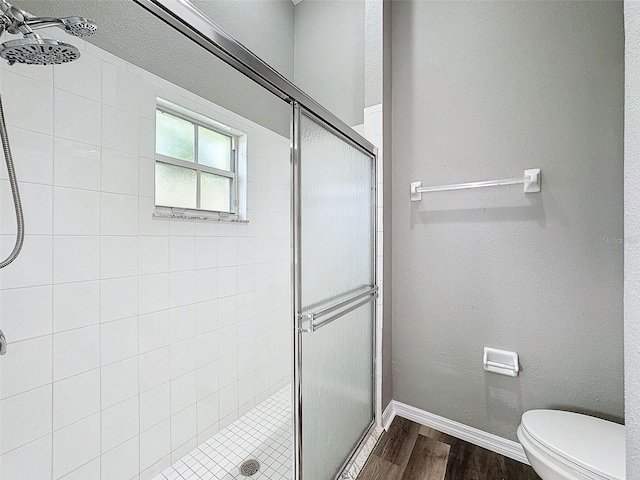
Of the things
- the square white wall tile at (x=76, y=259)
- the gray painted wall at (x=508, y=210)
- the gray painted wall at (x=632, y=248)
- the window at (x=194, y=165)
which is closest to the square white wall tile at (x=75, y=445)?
the square white wall tile at (x=76, y=259)

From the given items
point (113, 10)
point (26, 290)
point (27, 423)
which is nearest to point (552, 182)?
point (113, 10)

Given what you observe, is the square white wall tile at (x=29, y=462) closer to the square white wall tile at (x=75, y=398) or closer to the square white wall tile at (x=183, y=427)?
the square white wall tile at (x=75, y=398)

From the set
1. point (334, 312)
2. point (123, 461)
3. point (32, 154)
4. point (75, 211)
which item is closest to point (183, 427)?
point (123, 461)

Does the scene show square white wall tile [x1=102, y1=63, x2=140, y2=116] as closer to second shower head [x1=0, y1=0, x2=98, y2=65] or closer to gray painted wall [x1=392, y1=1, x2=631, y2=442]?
second shower head [x1=0, y1=0, x2=98, y2=65]

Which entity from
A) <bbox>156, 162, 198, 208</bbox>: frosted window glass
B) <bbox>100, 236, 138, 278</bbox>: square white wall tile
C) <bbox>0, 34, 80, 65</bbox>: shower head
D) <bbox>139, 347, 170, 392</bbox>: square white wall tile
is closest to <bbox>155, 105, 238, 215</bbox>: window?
<bbox>156, 162, 198, 208</bbox>: frosted window glass

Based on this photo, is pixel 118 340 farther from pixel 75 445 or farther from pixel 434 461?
pixel 434 461

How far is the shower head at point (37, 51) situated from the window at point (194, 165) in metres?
0.58

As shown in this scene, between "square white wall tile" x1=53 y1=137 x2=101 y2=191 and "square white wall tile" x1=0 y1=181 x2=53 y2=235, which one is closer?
"square white wall tile" x1=0 y1=181 x2=53 y2=235

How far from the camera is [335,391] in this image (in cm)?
122

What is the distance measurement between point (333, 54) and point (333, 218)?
4.66 ft

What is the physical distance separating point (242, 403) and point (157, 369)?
640 mm

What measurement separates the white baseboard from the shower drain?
2.24 feet

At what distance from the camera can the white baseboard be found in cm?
135

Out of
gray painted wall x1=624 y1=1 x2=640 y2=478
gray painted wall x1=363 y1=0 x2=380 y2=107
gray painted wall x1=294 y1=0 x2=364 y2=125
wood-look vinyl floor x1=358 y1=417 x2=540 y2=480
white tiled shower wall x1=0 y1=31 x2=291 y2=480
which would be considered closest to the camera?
gray painted wall x1=624 y1=1 x2=640 y2=478
